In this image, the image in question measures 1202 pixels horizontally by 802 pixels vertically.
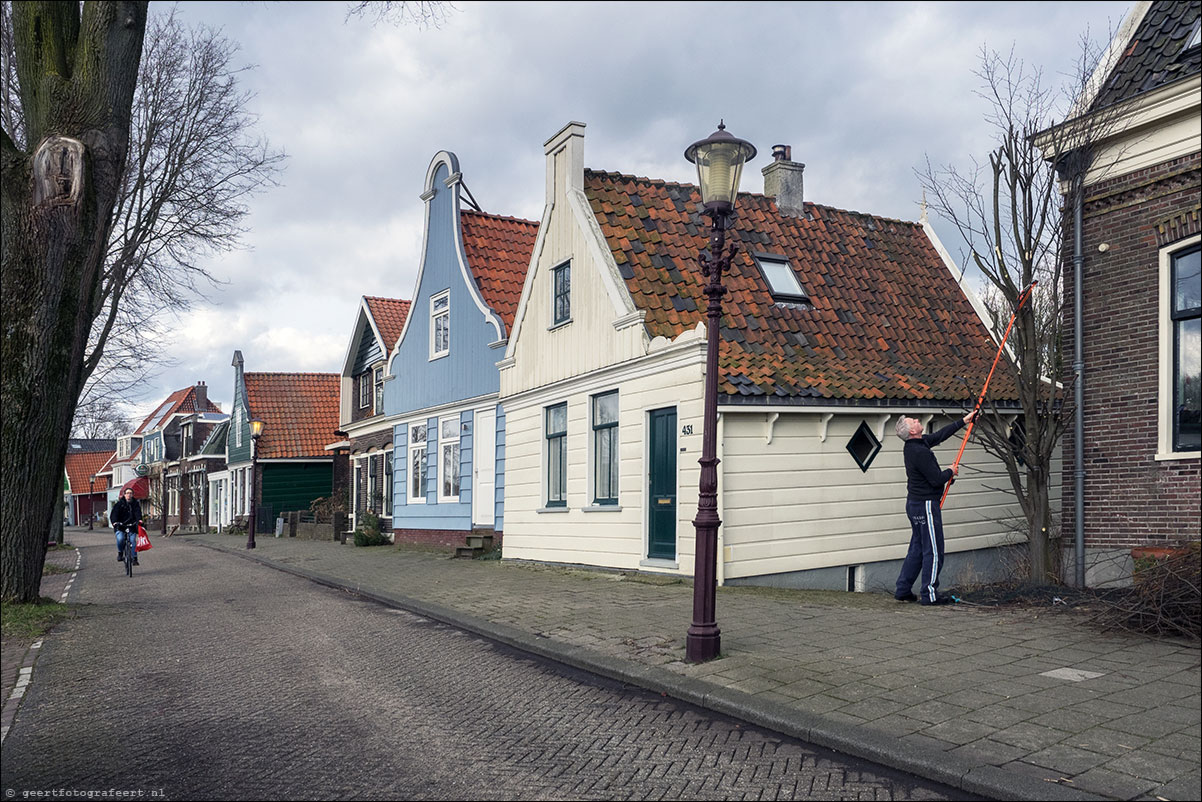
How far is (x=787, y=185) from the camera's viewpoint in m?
17.3

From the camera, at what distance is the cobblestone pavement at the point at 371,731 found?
4.98m

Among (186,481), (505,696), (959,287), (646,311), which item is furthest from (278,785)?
(186,481)

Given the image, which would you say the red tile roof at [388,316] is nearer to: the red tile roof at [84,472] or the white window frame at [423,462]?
the white window frame at [423,462]

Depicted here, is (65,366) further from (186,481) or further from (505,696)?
(186,481)

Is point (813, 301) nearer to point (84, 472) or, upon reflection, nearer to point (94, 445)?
point (84, 472)

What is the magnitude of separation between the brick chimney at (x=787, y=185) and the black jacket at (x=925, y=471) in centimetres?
767

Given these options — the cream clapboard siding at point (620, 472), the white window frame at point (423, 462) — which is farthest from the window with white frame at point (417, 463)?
the cream clapboard siding at point (620, 472)

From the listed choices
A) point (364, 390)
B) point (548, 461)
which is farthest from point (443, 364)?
point (364, 390)

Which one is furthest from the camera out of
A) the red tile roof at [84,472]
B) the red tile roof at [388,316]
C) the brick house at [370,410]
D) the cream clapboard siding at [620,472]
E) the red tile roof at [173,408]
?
the red tile roof at [84,472]

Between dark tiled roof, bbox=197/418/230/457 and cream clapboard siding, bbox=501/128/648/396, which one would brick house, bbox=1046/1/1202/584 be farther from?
dark tiled roof, bbox=197/418/230/457

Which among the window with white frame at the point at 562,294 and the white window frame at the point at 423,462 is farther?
the white window frame at the point at 423,462

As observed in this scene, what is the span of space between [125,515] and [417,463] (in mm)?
6944

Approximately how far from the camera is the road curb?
4.68 meters

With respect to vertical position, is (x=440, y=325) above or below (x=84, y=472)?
above
